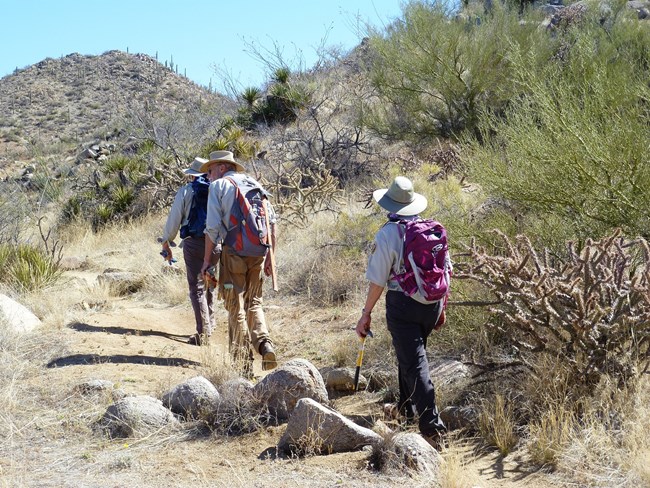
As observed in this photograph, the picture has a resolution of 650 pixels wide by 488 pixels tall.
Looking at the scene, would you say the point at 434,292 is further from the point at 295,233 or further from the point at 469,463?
the point at 295,233

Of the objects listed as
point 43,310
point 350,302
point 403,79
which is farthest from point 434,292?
point 403,79

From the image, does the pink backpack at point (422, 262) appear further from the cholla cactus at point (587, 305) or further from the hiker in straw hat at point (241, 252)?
the hiker in straw hat at point (241, 252)

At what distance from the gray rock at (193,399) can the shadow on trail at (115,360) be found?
1452mm

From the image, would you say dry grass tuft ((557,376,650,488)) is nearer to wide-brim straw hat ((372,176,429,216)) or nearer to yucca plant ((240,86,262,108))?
wide-brim straw hat ((372,176,429,216))

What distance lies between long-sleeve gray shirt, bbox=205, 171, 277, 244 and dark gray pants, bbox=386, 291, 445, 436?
6.94 ft

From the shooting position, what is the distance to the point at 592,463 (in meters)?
4.18

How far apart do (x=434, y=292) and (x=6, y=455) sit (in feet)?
9.26

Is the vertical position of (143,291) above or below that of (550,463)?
above

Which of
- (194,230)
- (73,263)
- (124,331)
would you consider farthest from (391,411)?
(73,263)

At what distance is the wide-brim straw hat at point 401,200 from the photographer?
15.7 ft

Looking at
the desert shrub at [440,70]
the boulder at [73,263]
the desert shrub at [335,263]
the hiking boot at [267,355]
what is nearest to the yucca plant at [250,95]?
the desert shrub at [440,70]

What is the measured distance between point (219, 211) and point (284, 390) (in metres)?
1.88

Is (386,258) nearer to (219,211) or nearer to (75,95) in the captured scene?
(219,211)

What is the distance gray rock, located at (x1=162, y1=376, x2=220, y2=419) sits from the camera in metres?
5.21
